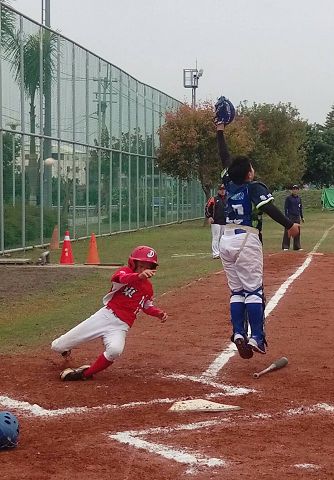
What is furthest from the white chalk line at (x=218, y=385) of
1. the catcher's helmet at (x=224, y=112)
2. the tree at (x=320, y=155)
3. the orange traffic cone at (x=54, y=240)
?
the tree at (x=320, y=155)

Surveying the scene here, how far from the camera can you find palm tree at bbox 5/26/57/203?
2602 centimetres

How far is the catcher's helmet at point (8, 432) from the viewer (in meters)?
Answer: 5.57

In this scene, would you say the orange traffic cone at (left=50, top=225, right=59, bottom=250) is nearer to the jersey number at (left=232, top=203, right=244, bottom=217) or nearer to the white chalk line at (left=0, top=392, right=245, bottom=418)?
the jersey number at (left=232, top=203, right=244, bottom=217)

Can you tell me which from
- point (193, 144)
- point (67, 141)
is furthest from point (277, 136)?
point (67, 141)

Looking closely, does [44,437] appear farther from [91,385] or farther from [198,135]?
[198,135]

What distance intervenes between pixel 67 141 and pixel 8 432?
26.3 metres

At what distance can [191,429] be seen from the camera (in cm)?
607

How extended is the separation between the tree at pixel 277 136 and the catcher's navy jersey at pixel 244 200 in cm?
5100

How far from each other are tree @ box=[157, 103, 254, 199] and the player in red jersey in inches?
1453

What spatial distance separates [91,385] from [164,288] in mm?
7871

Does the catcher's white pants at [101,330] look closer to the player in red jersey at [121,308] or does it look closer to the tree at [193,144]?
the player in red jersey at [121,308]

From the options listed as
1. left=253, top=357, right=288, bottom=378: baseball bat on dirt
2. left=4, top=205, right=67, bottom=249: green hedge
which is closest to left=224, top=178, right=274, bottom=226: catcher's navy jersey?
left=253, top=357, right=288, bottom=378: baseball bat on dirt

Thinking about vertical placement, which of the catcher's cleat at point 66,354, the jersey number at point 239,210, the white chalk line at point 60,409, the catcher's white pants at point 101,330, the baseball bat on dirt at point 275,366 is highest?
the jersey number at point 239,210

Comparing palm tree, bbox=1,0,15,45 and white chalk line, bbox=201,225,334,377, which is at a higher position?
palm tree, bbox=1,0,15,45
